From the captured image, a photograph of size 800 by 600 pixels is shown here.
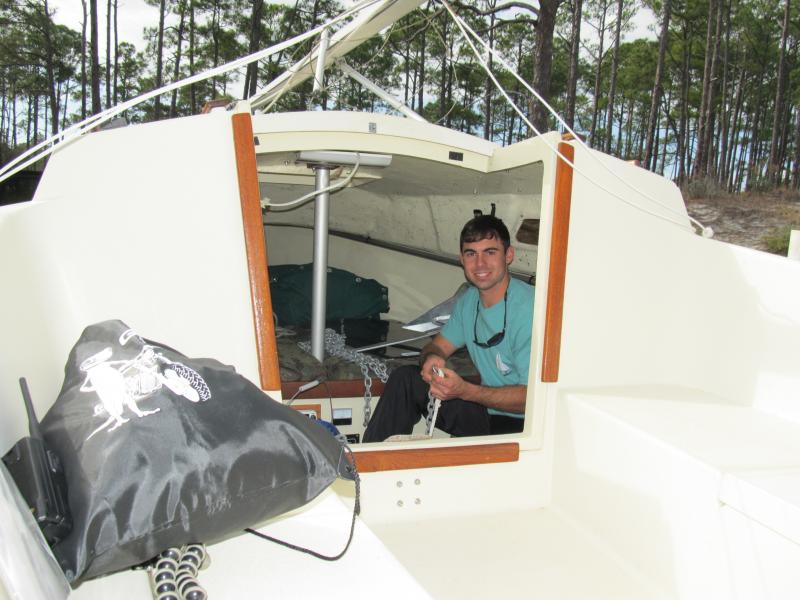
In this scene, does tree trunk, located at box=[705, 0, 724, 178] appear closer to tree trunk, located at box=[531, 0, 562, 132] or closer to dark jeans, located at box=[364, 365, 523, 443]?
tree trunk, located at box=[531, 0, 562, 132]

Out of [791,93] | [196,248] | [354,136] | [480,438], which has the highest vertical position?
[791,93]

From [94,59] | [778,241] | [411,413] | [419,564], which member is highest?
[94,59]

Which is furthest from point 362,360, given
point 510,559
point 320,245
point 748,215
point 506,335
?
point 748,215

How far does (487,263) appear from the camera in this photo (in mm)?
3193

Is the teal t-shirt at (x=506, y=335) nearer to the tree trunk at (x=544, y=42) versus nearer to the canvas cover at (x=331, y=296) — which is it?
the canvas cover at (x=331, y=296)

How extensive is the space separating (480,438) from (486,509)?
26 centimetres

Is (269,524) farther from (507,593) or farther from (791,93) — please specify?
(791,93)

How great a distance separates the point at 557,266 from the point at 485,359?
3.04 ft

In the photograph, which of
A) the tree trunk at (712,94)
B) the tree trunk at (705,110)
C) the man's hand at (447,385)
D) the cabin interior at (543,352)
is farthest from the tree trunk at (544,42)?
the tree trunk at (712,94)

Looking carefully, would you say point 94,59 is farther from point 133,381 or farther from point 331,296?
point 133,381

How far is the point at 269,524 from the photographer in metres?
1.61

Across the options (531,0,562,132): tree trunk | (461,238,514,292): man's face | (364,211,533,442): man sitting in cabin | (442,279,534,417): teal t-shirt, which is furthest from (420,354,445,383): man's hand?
(531,0,562,132): tree trunk

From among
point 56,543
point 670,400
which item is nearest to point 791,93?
point 670,400

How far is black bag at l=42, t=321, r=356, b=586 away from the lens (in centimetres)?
112
